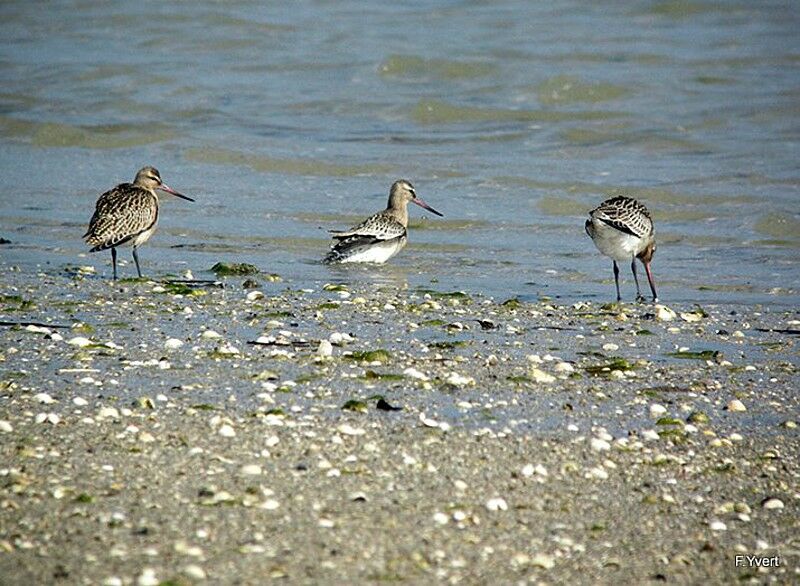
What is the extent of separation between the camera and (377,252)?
13742mm

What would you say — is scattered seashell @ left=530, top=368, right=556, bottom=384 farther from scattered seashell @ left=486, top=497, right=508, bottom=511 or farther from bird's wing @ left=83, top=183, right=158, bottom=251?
bird's wing @ left=83, top=183, right=158, bottom=251

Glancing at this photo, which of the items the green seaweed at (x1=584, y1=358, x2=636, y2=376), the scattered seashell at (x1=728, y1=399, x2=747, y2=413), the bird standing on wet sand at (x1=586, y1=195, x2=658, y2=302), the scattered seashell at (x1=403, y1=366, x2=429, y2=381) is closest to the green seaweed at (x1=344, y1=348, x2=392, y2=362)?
the scattered seashell at (x1=403, y1=366, x2=429, y2=381)

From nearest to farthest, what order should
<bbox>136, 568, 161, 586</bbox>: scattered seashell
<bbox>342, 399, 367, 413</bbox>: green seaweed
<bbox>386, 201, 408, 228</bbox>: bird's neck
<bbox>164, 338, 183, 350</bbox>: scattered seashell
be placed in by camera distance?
1. <bbox>136, 568, 161, 586</bbox>: scattered seashell
2. <bbox>342, 399, 367, 413</bbox>: green seaweed
3. <bbox>164, 338, 183, 350</bbox>: scattered seashell
4. <bbox>386, 201, 408, 228</bbox>: bird's neck

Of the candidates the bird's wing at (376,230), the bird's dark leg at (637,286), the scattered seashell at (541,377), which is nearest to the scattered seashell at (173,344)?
the scattered seashell at (541,377)

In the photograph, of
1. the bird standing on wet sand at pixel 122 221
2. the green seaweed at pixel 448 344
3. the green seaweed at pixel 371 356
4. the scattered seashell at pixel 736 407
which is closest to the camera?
the scattered seashell at pixel 736 407

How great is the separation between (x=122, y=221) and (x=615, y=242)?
471cm

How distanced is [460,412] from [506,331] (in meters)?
2.39

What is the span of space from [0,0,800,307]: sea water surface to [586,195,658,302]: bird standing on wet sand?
0.43m

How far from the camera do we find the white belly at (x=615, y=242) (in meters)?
12.1

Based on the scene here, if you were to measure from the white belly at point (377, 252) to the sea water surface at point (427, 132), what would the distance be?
17cm

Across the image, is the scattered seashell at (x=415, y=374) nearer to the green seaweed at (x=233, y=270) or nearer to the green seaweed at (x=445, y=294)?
the green seaweed at (x=445, y=294)

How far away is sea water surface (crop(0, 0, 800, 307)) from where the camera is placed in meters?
13.9

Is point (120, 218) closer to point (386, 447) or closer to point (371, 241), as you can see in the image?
point (371, 241)

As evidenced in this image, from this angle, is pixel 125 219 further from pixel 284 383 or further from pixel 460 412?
pixel 460 412
